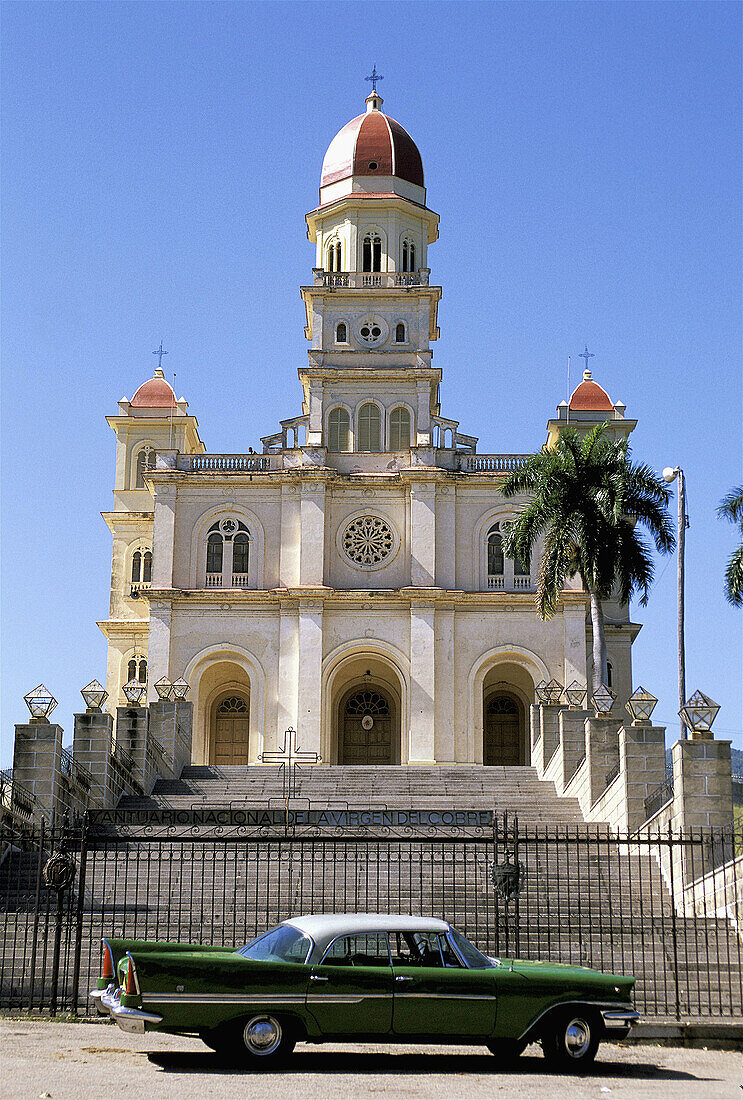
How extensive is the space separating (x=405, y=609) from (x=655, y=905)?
2471cm

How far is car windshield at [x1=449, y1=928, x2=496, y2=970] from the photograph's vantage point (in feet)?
41.0

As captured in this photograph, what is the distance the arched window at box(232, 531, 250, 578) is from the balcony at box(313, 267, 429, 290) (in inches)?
400

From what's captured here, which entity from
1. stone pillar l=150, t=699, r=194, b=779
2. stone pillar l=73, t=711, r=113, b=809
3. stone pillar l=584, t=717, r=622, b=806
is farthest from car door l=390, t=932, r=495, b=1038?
stone pillar l=150, t=699, r=194, b=779

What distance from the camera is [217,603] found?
45.4 meters

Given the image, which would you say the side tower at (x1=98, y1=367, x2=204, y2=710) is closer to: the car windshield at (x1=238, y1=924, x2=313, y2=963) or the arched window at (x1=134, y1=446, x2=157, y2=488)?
the arched window at (x1=134, y1=446, x2=157, y2=488)

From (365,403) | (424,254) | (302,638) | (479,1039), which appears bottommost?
(479,1039)

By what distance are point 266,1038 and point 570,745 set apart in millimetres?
19836

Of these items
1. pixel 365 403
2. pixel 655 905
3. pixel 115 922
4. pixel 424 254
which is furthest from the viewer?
pixel 424 254

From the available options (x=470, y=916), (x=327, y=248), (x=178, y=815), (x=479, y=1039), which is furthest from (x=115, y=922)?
(x=327, y=248)

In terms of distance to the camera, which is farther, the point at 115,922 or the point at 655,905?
the point at 655,905

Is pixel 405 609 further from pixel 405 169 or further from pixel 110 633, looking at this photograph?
pixel 405 169

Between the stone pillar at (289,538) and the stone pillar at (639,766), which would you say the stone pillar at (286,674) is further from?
the stone pillar at (639,766)

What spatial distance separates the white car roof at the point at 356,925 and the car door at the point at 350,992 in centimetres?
12

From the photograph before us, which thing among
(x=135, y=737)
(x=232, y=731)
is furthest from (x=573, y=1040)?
(x=232, y=731)
